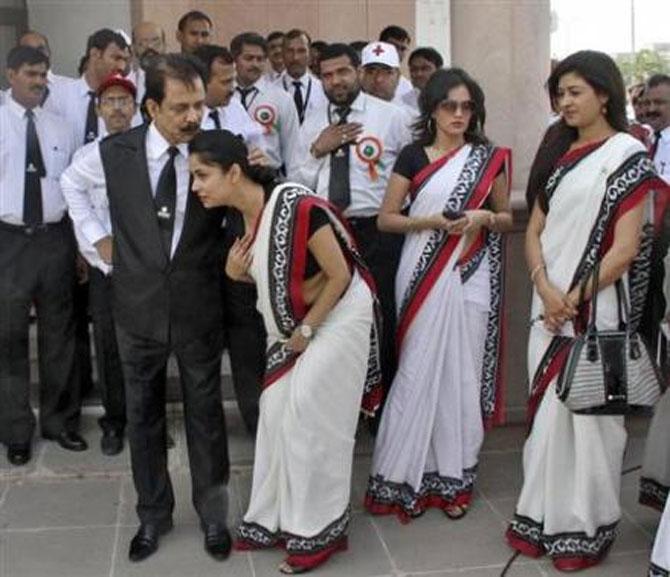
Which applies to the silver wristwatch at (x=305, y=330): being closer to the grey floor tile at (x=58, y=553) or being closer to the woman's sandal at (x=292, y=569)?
the woman's sandal at (x=292, y=569)

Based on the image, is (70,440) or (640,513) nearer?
(640,513)

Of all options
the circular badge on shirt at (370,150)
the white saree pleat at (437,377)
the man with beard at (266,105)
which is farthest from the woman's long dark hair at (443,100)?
the man with beard at (266,105)

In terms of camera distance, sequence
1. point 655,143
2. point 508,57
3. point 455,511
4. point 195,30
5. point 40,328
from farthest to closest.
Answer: point 195,30 < point 655,143 < point 508,57 < point 40,328 < point 455,511

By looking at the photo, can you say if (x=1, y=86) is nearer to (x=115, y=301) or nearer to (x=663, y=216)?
(x=115, y=301)

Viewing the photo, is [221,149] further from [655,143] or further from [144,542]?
[655,143]

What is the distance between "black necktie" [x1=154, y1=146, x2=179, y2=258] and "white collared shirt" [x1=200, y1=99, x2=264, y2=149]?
1004mm

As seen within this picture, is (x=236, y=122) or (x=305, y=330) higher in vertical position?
(x=236, y=122)

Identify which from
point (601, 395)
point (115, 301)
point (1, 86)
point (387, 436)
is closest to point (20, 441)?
point (115, 301)

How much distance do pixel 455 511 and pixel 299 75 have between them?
3.28m

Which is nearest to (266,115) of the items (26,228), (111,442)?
(26,228)

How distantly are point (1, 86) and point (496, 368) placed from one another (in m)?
6.16

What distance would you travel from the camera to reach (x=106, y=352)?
17.2 feet

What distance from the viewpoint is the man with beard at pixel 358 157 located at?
502cm

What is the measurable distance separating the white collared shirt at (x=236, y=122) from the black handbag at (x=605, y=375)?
193cm
